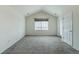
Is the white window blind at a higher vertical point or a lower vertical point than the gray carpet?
higher

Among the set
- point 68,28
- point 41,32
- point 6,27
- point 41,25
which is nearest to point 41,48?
point 6,27

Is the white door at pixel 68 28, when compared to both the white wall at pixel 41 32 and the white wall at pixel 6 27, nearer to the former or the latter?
the white wall at pixel 6 27

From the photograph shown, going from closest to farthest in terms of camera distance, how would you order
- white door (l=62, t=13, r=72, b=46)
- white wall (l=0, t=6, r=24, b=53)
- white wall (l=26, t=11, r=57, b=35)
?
white wall (l=0, t=6, r=24, b=53) < white door (l=62, t=13, r=72, b=46) < white wall (l=26, t=11, r=57, b=35)

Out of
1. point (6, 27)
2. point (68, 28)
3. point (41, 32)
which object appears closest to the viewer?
point (6, 27)

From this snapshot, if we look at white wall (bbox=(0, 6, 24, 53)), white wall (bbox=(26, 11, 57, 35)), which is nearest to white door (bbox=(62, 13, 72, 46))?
white wall (bbox=(0, 6, 24, 53))

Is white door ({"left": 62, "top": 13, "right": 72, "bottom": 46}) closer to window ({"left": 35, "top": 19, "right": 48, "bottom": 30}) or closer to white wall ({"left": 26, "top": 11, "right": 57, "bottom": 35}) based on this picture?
white wall ({"left": 26, "top": 11, "right": 57, "bottom": 35})

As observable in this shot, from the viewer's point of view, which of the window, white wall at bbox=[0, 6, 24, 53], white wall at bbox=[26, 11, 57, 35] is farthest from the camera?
the window

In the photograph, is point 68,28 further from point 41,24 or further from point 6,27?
point 41,24

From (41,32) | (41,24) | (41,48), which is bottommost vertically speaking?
(41,48)

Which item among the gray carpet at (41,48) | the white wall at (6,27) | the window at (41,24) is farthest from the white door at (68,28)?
the window at (41,24)

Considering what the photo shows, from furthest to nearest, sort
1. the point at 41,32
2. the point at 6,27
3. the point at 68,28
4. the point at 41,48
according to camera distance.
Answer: the point at 41,32, the point at 68,28, the point at 41,48, the point at 6,27
